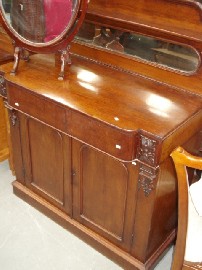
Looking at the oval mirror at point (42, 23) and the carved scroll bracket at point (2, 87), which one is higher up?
the oval mirror at point (42, 23)

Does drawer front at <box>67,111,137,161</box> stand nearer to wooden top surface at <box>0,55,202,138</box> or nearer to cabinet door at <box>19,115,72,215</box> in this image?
wooden top surface at <box>0,55,202,138</box>

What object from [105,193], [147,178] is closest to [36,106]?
[105,193]

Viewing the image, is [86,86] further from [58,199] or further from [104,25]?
[58,199]

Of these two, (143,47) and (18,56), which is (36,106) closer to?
(18,56)

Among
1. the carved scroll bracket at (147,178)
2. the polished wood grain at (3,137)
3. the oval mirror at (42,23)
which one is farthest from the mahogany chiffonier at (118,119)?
the polished wood grain at (3,137)

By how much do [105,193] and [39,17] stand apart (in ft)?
3.31

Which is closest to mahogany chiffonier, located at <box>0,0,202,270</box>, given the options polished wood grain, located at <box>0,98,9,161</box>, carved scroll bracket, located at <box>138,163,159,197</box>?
carved scroll bracket, located at <box>138,163,159,197</box>

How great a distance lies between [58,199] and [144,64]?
3.24ft

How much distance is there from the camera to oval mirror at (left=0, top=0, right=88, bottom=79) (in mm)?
1855

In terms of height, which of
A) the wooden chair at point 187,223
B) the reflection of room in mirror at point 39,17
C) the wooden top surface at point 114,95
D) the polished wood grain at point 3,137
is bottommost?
the polished wood grain at point 3,137

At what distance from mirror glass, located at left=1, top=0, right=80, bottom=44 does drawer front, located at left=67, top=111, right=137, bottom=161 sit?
1.59 ft

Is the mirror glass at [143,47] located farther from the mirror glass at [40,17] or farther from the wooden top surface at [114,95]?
the mirror glass at [40,17]

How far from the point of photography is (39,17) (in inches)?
78.0

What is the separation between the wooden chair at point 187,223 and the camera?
1.49m
